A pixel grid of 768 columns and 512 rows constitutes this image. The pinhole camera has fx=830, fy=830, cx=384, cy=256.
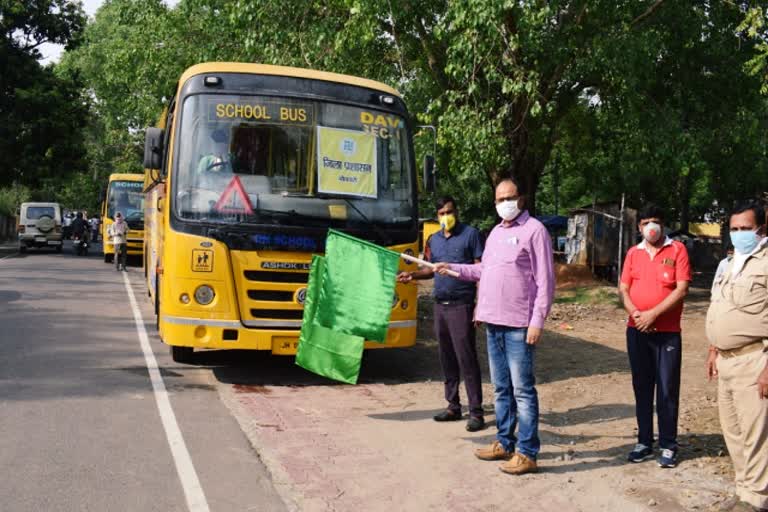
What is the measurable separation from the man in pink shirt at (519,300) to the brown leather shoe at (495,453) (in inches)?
4.8

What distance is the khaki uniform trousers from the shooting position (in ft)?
16.2

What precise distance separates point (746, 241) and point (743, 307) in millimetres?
401

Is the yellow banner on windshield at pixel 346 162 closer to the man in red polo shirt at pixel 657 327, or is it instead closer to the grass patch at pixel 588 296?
the man in red polo shirt at pixel 657 327

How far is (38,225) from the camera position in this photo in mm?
34156

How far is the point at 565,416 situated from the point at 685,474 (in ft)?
6.56

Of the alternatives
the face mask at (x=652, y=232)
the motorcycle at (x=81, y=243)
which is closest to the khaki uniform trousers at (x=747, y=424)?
the face mask at (x=652, y=232)

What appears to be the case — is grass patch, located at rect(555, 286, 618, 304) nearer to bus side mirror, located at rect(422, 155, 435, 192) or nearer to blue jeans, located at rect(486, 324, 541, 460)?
bus side mirror, located at rect(422, 155, 435, 192)

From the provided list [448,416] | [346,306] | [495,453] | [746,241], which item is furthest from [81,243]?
[746,241]

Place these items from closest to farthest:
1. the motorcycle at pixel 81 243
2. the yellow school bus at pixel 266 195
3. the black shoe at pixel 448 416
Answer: the black shoe at pixel 448 416 → the yellow school bus at pixel 266 195 → the motorcycle at pixel 81 243

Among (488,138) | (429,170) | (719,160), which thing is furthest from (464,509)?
(719,160)

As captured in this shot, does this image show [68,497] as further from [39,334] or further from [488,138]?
[488,138]

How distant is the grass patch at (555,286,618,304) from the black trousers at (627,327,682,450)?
13.6 meters

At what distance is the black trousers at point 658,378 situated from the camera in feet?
19.7

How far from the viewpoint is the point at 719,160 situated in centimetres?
2103
